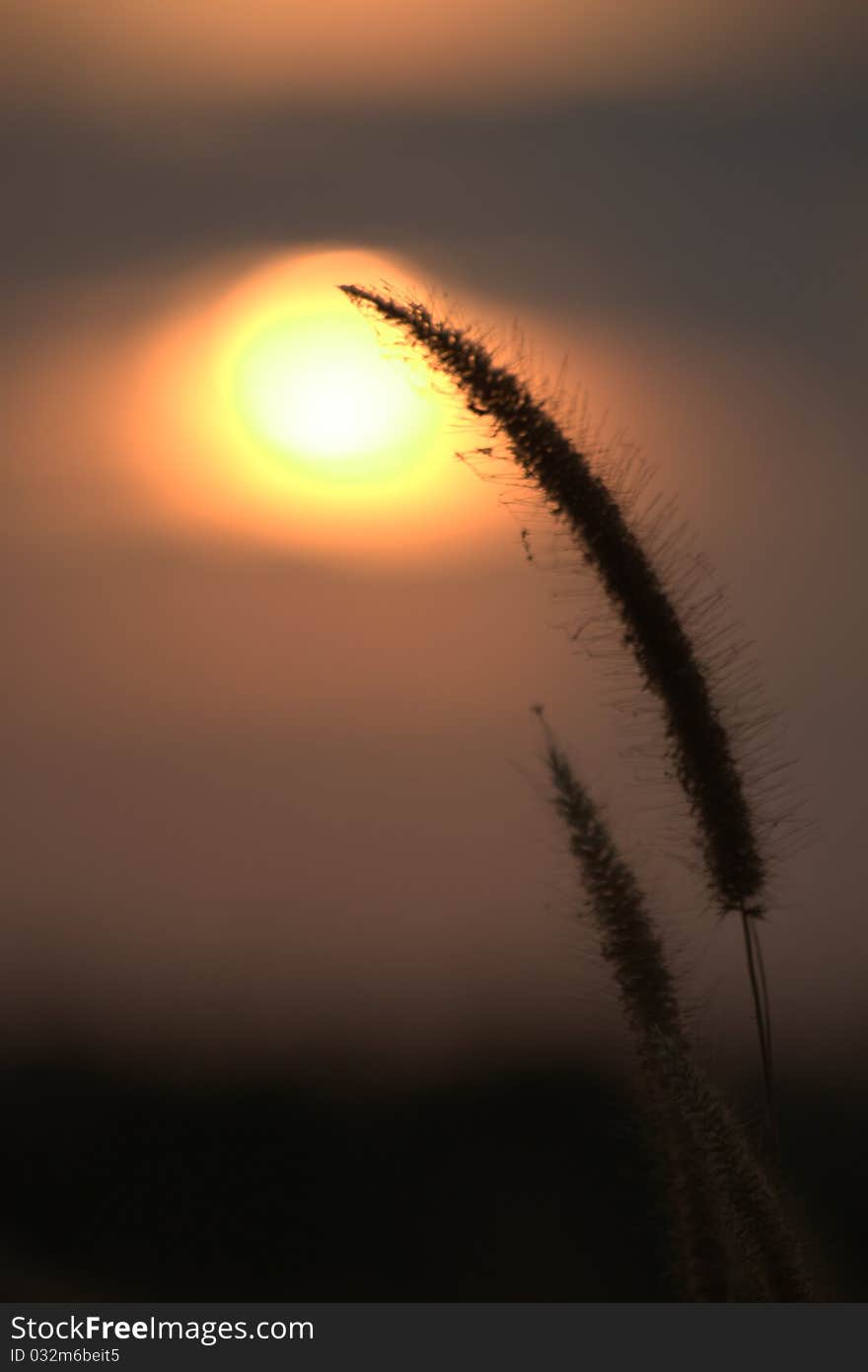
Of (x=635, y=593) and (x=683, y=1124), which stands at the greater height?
(x=635, y=593)

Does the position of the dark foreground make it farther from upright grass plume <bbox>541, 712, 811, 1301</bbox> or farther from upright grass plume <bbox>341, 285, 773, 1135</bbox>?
upright grass plume <bbox>341, 285, 773, 1135</bbox>

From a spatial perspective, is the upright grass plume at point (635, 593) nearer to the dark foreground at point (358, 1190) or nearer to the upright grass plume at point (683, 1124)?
the upright grass plume at point (683, 1124)

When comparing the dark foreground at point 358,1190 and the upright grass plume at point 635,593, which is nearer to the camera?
the upright grass plume at point 635,593

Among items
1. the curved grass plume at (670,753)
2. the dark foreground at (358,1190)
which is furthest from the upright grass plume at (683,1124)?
the dark foreground at (358,1190)

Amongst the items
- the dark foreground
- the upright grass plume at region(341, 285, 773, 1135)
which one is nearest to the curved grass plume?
the upright grass plume at region(341, 285, 773, 1135)

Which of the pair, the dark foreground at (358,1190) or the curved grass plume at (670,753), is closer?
the curved grass plume at (670,753)

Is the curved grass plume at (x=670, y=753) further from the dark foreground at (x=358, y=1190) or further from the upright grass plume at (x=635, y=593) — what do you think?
the dark foreground at (x=358, y=1190)

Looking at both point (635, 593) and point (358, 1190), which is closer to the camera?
point (635, 593)

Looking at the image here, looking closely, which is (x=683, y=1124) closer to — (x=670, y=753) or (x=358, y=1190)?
(x=670, y=753)

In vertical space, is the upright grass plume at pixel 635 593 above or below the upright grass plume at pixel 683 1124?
above

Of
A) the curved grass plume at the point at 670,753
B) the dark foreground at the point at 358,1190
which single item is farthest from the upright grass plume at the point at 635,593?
the dark foreground at the point at 358,1190

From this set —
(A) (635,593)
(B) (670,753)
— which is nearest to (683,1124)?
(B) (670,753)
